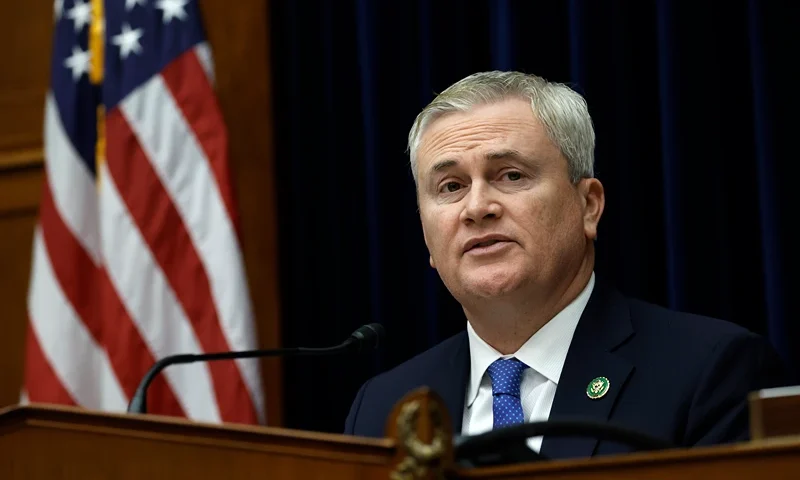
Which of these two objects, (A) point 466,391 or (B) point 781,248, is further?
(B) point 781,248

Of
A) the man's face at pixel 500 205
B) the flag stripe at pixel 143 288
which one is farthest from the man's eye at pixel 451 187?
the flag stripe at pixel 143 288

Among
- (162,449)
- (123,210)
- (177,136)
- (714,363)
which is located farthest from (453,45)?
(162,449)

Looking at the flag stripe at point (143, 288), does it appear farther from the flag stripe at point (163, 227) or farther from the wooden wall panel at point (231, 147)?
the wooden wall panel at point (231, 147)

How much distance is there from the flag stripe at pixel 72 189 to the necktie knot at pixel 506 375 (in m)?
1.70

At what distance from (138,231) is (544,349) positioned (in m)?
1.59

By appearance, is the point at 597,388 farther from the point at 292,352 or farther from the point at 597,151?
the point at 597,151

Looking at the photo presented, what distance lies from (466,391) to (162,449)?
1228 millimetres

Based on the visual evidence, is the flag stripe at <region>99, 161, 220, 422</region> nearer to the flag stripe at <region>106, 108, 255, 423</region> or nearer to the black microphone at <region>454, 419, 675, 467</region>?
the flag stripe at <region>106, 108, 255, 423</region>

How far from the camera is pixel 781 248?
3.07m

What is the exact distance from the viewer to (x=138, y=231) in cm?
354

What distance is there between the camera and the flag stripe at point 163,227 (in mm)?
3512

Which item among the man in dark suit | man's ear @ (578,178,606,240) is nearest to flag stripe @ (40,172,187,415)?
the man in dark suit

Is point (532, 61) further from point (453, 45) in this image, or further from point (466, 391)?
point (466, 391)

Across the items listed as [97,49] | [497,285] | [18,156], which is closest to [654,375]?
[497,285]
